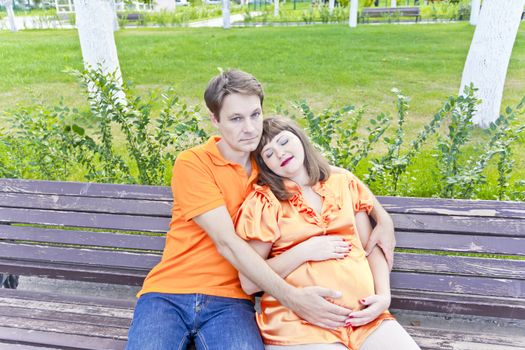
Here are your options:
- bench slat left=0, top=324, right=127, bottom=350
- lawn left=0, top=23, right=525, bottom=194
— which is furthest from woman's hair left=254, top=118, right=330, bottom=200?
lawn left=0, top=23, right=525, bottom=194

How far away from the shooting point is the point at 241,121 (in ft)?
7.13

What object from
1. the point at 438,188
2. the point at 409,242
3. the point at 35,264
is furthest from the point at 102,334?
the point at 438,188

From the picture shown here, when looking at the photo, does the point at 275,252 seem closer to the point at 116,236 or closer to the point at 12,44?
the point at 116,236

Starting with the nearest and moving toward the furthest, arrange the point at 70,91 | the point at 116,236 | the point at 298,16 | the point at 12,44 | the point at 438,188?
the point at 116,236, the point at 438,188, the point at 70,91, the point at 12,44, the point at 298,16

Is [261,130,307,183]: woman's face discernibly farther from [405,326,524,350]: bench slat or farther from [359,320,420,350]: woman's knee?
[405,326,524,350]: bench slat

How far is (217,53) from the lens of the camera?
1243cm

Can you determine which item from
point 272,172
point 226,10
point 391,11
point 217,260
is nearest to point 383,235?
point 272,172

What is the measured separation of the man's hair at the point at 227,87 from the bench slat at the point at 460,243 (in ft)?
3.71

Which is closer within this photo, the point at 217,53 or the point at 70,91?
the point at 70,91

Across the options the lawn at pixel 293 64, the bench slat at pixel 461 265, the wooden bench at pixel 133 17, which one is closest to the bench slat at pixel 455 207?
the bench slat at pixel 461 265

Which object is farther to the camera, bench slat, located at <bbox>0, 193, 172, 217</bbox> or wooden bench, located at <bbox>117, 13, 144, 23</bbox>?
wooden bench, located at <bbox>117, 13, 144, 23</bbox>

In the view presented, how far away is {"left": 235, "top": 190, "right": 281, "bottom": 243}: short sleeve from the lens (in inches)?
84.7

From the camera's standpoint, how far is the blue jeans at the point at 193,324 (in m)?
2.06

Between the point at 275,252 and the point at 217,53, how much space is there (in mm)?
10821
